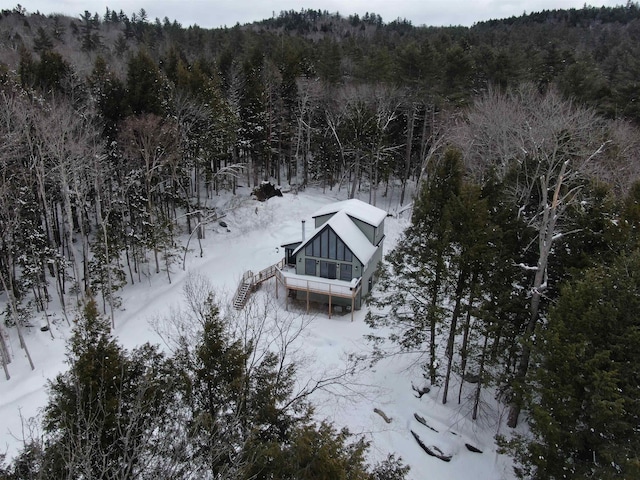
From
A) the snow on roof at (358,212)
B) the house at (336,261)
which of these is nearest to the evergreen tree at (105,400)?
the house at (336,261)

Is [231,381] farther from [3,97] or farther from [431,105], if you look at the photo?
[431,105]

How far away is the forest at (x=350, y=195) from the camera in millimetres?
9469

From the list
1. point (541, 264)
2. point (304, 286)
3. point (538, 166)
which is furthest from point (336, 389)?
point (538, 166)

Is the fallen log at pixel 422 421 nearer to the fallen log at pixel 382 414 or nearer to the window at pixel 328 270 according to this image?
the fallen log at pixel 382 414

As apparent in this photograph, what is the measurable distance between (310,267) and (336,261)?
61.5 inches

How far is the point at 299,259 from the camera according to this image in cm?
2344

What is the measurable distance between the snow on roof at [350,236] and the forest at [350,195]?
6.88ft

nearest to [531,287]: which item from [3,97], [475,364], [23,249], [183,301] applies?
[475,364]

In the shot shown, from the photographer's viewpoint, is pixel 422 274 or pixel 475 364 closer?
pixel 422 274

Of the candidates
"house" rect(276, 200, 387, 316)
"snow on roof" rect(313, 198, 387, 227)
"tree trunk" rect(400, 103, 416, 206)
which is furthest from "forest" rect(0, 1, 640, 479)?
"snow on roof" rect(313, 198, 387, 227)

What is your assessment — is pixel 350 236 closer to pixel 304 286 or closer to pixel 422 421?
pixel 304 286

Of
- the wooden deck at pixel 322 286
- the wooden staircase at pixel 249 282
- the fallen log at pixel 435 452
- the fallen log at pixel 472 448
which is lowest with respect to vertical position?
the fallen log at pixel 435 452

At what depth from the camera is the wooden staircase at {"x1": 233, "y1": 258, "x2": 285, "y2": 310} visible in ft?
74.3

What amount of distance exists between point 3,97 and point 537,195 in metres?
22.3
